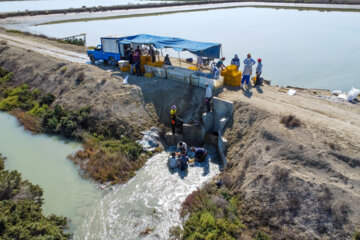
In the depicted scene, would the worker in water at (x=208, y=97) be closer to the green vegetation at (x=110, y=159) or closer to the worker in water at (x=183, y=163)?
the worker in water at (x=183, y=163)

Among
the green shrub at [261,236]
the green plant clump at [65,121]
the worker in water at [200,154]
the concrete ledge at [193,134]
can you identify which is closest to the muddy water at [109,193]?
the worker in water at [200,154]

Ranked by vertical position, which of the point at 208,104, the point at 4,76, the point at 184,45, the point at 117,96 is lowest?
the point at 4,76

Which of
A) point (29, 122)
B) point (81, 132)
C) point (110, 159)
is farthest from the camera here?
point (29, 122)

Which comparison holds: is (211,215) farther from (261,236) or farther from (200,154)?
(200,154)

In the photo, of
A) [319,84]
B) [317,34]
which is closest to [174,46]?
[319,84]

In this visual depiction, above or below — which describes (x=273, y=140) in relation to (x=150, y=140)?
above

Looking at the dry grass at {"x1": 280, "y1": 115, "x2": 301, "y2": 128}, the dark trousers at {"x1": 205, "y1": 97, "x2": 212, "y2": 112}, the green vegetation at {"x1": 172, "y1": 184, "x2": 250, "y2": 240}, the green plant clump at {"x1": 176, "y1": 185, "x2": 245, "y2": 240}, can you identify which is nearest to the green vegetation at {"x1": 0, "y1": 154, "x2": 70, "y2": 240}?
the green vegetation at {"x1": 172, "y1": 184, "x2": 250, "y2": 240}

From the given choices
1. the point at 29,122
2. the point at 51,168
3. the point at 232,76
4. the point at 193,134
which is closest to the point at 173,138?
the point at 193,134
